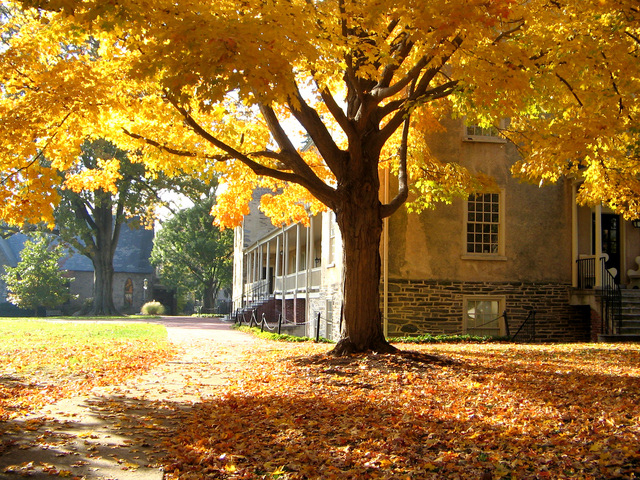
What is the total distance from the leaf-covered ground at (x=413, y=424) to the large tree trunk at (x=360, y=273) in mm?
614

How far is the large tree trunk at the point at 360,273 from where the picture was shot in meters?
10.5

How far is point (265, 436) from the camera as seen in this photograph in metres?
5.67

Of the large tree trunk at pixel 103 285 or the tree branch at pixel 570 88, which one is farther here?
the large tree trunk at pixel 103 285

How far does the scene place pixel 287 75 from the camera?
6.59 m

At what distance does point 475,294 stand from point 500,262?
1.21 metres

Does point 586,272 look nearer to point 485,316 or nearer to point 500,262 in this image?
point 500,262

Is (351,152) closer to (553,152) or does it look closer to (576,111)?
(553,152)

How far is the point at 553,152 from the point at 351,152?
3363 millimetres

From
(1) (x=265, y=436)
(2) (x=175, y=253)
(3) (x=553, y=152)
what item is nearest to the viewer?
(1) (x=265, y=436)

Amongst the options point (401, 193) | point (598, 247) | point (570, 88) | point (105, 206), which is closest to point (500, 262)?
point (598, 247)

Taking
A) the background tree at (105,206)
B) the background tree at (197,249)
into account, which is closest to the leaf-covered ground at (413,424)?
the background tree at (105,206)

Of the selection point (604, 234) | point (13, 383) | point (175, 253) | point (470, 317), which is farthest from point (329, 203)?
point (175, 253)

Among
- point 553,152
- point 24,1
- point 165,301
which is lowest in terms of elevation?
point 165,301

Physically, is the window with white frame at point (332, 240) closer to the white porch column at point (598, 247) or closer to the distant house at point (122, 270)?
the white porch column at point (598, 247)
